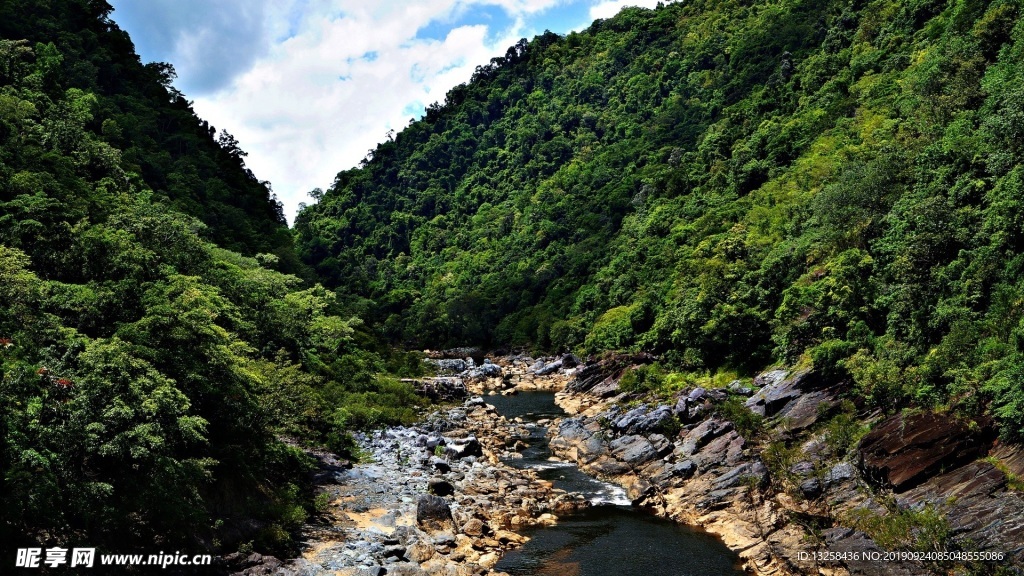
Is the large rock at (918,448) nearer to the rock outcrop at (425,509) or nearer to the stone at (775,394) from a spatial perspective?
the stone at (775,394)

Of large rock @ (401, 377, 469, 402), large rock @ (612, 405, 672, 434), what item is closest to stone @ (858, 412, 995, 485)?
large rock @ (612, 405, 672, 434)

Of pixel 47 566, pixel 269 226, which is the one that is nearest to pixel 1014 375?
pixel 47 566

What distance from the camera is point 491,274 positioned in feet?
422

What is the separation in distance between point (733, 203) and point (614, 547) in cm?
5645

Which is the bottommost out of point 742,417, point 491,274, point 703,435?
point 703,435

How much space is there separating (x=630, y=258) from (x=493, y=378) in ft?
85.8

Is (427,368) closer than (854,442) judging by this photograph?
No

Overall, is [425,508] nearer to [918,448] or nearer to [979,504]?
[918,448]

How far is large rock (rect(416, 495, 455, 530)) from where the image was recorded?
28.4 metres

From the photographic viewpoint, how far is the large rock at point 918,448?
23.5 meters

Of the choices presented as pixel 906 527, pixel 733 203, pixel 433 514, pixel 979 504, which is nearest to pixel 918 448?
pixel 979 504

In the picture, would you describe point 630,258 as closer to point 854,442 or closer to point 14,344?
point 854,442

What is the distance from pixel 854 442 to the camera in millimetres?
28625

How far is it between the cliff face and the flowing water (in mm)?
1016
